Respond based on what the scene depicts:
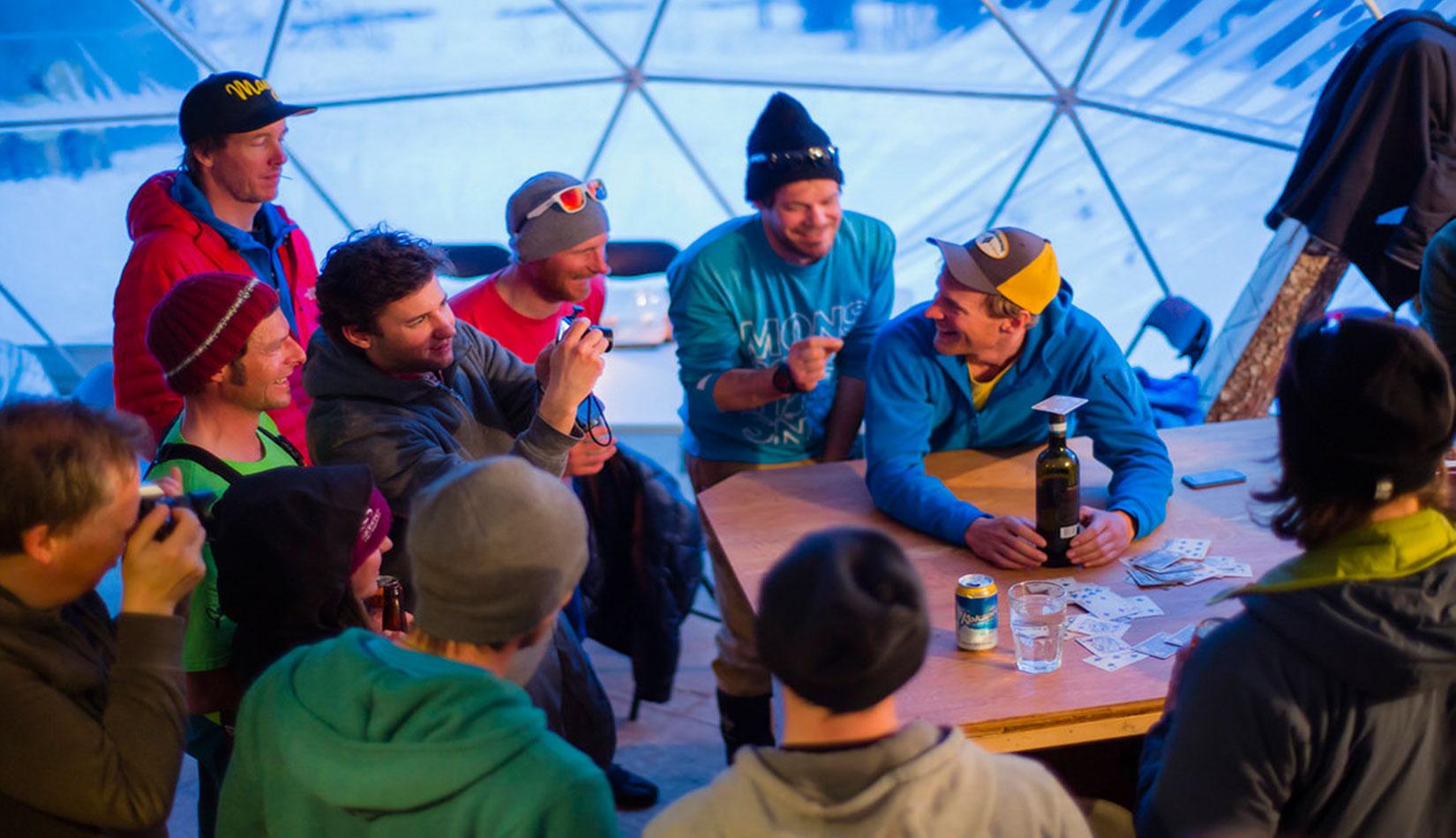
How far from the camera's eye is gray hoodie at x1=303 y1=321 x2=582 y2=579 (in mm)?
2723

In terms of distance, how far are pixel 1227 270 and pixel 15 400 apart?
5907 mm

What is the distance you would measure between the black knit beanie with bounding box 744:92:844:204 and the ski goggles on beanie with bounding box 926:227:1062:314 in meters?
0.69

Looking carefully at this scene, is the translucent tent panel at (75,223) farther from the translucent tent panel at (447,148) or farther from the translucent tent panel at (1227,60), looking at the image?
the translucent tent panel at (1227,60)

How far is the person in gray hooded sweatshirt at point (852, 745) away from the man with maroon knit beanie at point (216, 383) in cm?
154

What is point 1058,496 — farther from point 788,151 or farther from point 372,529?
point 372,529

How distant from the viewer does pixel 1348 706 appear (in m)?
1.68

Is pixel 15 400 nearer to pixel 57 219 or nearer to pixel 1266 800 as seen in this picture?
pixel 1266 800

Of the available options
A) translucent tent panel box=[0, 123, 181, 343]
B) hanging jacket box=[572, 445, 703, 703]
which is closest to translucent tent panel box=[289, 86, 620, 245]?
translucent tent panel box=[0, 123, 181, 343]

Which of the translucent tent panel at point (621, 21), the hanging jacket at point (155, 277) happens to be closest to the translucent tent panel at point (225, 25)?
the translucent tent panel at point (621, 21)

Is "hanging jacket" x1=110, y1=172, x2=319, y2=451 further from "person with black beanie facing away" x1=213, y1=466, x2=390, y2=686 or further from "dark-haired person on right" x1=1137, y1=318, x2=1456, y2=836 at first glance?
"dark-haired person on right" x1=1137, y1=318, x2=1456, y2=836

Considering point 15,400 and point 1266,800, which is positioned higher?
point 15,400

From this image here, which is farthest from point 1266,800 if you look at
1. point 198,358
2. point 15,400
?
point 198,358

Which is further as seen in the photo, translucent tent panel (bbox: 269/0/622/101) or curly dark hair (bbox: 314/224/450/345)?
translucent tent panel (bbox: 269/0/622/101)

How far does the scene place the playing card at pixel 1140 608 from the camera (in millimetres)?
2678
